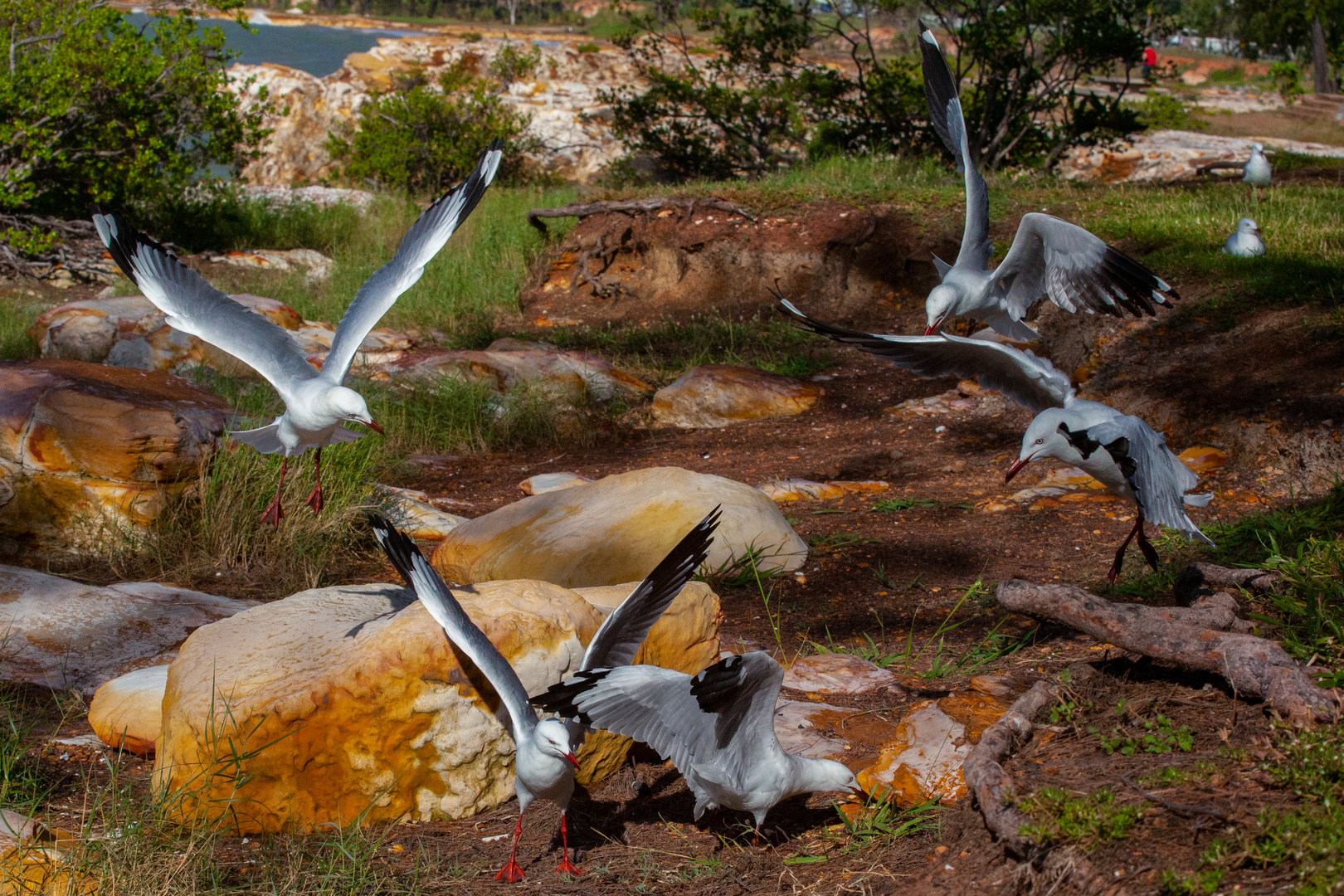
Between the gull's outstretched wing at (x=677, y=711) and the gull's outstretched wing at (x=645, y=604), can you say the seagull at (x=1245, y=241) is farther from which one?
the gull's outstretched wing at (x=677, y=711)

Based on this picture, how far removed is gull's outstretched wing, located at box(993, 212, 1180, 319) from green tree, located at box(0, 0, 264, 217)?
357 inches

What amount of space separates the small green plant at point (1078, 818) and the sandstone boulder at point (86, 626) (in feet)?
9.65

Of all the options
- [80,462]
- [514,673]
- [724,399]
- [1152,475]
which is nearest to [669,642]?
[514,673]

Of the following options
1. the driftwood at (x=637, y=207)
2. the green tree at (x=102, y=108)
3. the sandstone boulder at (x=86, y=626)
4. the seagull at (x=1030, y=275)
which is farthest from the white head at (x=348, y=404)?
the green tree at (x=102, y=108)

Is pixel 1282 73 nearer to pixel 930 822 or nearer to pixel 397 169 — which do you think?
pixel 397 169

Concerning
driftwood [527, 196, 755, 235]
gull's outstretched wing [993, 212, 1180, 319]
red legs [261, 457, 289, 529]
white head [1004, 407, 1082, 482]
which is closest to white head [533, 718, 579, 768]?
white head [1004, 407, 1082, 482]

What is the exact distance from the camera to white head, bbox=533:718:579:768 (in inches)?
98.0

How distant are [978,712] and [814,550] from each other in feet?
6.10

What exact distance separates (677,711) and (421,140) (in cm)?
1394

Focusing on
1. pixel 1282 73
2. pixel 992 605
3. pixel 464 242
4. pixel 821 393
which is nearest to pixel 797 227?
pixel 821 393

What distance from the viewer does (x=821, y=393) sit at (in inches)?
290

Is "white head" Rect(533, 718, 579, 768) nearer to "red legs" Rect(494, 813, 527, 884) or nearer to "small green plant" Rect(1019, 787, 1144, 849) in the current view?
"red legs" Rect(494, 813, 527, 884)

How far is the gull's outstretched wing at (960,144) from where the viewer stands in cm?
433

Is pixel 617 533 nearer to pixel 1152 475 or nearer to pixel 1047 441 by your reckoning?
pixel 1047 441
